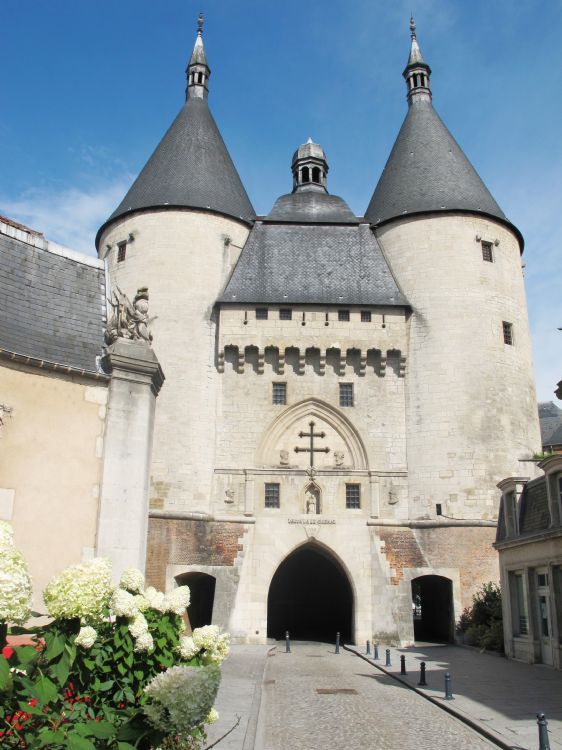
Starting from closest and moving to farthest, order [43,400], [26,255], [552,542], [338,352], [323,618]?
1. [43,400]
2. [26,255]
3. [552,542]
4. [338,352]
5. [323,618]

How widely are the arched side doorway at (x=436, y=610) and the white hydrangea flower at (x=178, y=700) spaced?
21262mm

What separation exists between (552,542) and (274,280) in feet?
48.4

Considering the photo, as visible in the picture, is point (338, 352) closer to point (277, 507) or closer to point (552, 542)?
point (277, 507)

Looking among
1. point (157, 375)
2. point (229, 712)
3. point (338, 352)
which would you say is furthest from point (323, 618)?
point (157, 375)

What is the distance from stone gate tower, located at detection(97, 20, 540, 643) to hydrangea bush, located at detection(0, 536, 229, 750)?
18740mm

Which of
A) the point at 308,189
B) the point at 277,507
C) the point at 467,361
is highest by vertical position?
the point at 308,189

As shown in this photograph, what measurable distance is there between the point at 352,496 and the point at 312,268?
9208mm

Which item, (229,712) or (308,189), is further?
(308,189)

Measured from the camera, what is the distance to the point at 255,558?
23.8 metres

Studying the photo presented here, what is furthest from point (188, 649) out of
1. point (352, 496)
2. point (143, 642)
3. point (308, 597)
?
point (308, 597)

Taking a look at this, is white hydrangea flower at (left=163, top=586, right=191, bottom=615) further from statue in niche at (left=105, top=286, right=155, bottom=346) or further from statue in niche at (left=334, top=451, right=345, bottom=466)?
statue in niche at (left=334, top=451, right=345, bottom=466)

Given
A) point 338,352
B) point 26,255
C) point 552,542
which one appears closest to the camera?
point 26,255

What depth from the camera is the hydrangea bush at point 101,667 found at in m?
3.39

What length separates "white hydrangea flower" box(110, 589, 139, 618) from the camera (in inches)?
171
